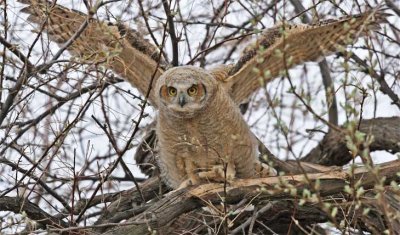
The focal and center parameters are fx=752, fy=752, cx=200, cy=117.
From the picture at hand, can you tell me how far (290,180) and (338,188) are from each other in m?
0.35

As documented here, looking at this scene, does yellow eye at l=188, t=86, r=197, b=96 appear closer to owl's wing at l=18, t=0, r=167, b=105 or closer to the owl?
the owl

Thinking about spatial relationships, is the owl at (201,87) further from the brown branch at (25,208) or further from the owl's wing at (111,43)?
the brown branch at (25,208)

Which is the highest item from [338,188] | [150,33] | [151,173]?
[150,33]

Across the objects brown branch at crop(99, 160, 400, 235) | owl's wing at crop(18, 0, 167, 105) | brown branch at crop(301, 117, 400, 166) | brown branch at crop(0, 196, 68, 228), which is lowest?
brown branch at crop(99, 160, 400, 235)

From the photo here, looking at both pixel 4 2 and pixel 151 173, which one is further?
pixel 151 173

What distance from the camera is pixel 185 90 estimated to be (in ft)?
19.1

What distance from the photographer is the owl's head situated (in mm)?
5770

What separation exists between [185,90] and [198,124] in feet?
1.05

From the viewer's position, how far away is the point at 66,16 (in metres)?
5.89

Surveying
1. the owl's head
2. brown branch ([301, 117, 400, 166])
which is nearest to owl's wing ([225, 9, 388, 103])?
the owl's head

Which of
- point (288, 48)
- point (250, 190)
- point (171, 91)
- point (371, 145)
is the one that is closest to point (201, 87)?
point (171, 91)

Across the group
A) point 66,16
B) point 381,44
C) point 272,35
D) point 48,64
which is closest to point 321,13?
point 381,44

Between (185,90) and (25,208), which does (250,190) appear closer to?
(185,90)

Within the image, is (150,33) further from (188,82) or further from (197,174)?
(197,174)
